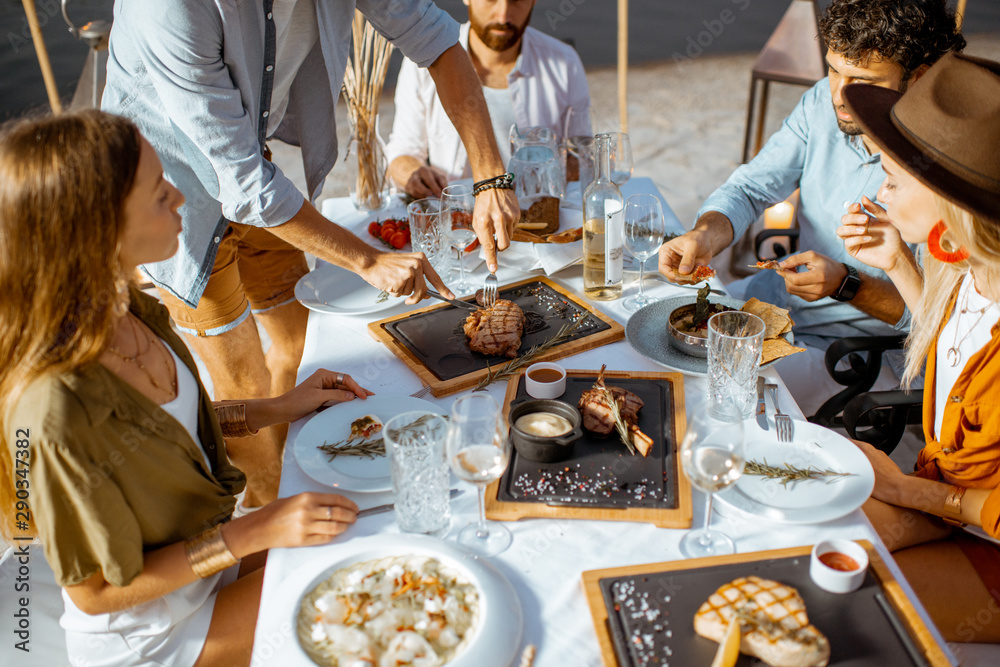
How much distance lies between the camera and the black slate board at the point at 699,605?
1.04 metres

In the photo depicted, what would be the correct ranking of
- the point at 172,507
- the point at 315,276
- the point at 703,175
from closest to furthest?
the point at 172,507, the point at 315,276, the point at 703,175

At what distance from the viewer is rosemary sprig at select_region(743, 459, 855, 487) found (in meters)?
1.36

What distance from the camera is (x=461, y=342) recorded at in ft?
6.17

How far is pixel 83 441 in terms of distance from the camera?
1.19 metres

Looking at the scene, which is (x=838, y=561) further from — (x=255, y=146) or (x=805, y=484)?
(x=255, y=146)

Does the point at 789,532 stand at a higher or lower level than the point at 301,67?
lower

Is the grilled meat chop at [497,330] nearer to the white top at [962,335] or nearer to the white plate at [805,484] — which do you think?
the white plate at [805,484]

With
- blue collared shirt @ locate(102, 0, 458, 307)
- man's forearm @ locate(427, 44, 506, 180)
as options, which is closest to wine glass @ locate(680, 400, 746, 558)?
blue collared shirt @ locate(102, 0, 458, 307)

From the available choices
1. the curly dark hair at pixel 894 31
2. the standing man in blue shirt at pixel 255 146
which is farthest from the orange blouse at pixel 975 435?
the standing man in blue shirt at pixel 255 146

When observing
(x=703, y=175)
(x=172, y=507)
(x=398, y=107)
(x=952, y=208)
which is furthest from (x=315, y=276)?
(x=703, y=175)

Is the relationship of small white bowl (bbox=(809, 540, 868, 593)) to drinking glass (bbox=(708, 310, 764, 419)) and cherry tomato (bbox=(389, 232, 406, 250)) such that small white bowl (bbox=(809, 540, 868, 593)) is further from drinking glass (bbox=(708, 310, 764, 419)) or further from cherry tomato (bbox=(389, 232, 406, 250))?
cherry tomato (bbox=(389, 232, 406, 250))

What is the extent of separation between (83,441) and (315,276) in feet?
3.73

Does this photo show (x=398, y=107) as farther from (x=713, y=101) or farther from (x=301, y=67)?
(x=713, y=101)

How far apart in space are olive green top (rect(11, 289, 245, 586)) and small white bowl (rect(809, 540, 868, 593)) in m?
1.10
